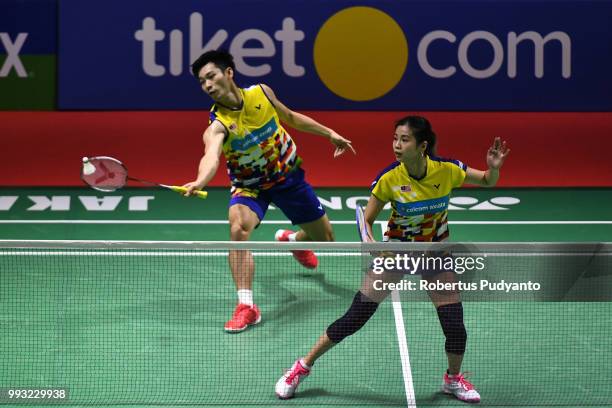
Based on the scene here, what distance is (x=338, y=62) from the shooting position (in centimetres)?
1243

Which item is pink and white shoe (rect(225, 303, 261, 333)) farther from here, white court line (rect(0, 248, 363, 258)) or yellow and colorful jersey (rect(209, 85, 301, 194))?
white court line (rect(0, 248, 363, 258))

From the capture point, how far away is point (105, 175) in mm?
7578

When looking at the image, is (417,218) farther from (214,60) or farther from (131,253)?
(131,253)

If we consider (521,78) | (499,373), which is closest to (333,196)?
(521,78)

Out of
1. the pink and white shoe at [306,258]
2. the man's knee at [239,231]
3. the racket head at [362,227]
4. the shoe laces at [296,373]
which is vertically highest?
the racket head at [362,227]

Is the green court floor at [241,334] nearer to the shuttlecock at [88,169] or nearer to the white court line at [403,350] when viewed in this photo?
the white court line at [403,350]

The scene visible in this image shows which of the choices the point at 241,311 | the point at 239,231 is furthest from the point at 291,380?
the point at 239,231

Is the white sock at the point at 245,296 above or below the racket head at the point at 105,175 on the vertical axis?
below

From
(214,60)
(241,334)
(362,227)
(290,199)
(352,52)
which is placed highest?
(214,60)

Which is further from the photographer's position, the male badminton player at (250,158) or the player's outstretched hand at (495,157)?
the male badminton player at (250,158)

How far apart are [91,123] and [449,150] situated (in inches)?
152

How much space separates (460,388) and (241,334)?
6.08 ft

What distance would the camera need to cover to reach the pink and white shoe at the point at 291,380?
7.21 m

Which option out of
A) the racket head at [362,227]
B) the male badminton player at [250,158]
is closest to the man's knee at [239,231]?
the male badminton player at [250,158]
